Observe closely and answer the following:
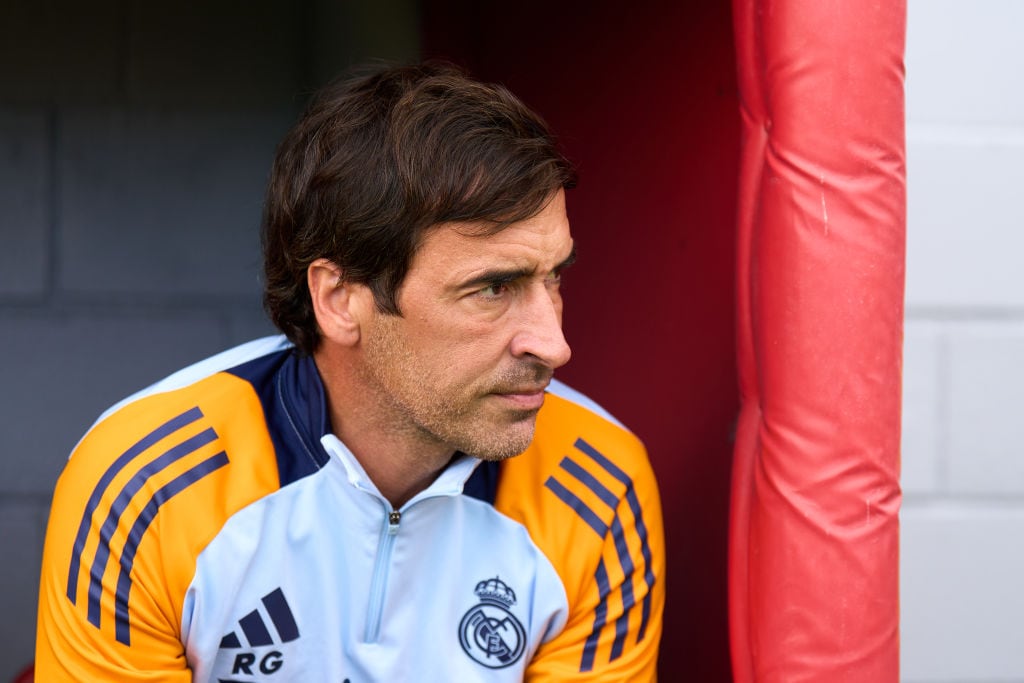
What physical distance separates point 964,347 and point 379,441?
78cm

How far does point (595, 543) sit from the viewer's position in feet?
3.90

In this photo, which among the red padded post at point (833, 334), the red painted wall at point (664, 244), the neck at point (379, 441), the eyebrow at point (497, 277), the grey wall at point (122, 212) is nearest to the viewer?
the red padded post at point (833, 334)

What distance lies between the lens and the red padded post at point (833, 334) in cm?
100

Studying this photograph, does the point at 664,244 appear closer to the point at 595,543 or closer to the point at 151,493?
the point at 595,543

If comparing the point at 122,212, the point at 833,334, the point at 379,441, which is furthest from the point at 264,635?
the point at 122,212

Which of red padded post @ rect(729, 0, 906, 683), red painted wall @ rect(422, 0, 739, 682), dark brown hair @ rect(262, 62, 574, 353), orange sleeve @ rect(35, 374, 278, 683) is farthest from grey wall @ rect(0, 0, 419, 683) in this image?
red padded post @ rect(729, 0, 906, 683)

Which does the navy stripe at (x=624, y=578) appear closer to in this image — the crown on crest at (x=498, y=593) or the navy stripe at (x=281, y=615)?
the crown on crest at (x=498, y=593)

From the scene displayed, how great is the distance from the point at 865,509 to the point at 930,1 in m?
0.75

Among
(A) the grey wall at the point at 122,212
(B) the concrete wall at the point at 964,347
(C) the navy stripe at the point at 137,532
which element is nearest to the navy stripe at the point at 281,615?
(C) the navy stripe at the point at 137,532

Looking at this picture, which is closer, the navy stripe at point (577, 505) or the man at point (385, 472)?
the man at point (385, 472)

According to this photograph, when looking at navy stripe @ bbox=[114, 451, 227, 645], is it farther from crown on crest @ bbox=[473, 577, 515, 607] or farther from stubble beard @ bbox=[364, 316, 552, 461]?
crown on crest @ bbox=[473, 577, 515, 607]

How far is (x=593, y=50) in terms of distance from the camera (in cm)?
151

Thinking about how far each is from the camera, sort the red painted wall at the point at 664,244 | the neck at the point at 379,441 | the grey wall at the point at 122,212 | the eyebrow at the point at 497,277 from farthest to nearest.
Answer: the grey wall at the point at 122,212 → the red painted wall at the point at 664,244 → the neck at the point at 379,441 → the eyebrow at the point at 497,277

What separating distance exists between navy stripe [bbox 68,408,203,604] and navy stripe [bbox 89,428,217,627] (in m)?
0.02
